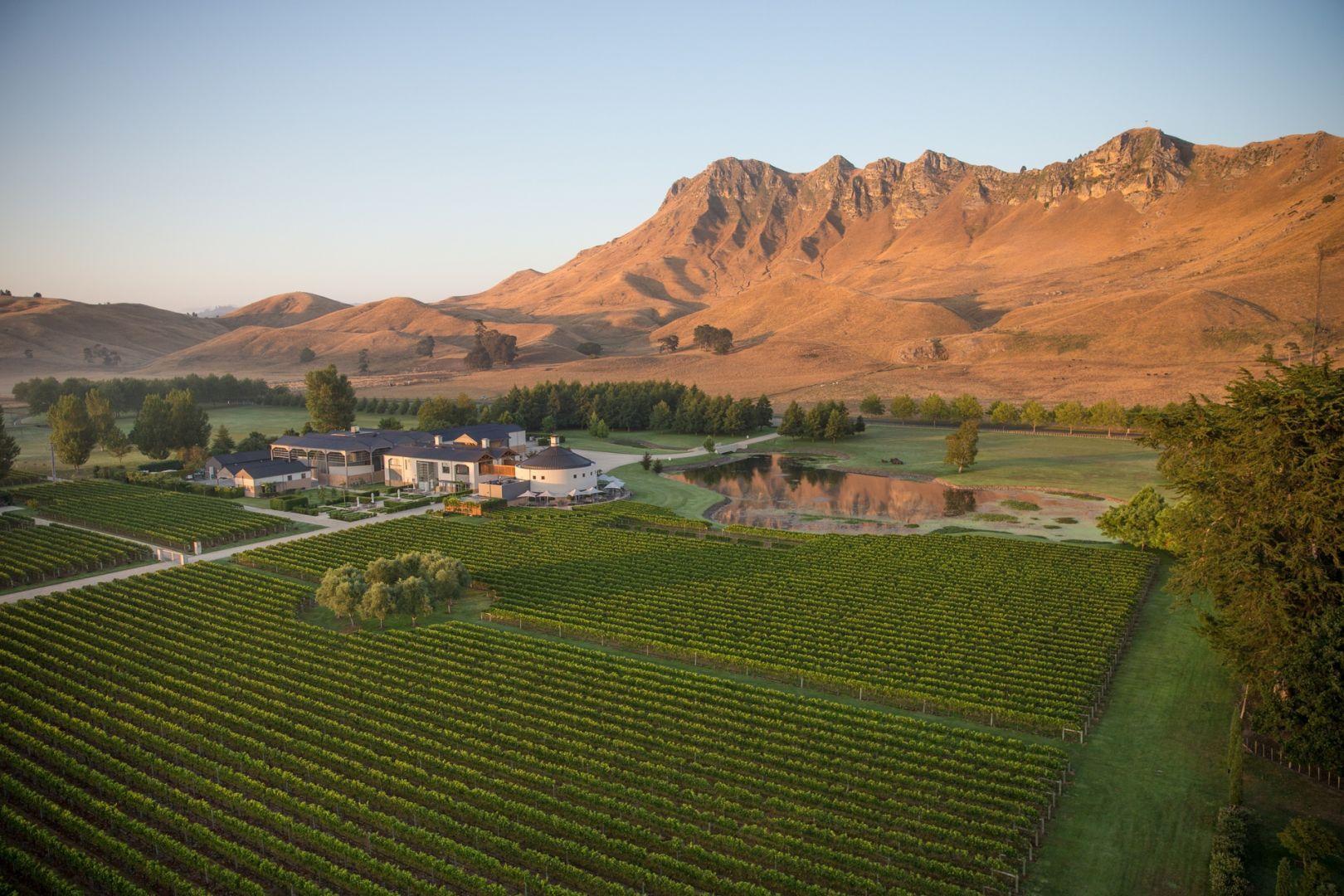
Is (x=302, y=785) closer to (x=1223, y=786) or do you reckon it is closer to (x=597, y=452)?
(x=1223, y=786)

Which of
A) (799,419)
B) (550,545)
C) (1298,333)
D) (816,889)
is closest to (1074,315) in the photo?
(1298,333)

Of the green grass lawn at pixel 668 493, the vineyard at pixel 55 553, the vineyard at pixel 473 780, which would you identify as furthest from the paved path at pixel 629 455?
the vineyard at pixel 473 780

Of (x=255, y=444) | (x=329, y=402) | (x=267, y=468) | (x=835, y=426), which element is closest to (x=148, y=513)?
(x=267, y=468)

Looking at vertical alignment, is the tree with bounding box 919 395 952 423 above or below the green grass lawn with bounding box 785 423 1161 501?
above

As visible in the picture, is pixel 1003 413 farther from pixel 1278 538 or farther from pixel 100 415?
pixel 100 415

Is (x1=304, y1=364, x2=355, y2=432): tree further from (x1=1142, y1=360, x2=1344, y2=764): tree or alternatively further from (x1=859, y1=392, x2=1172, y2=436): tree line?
(x1=1142, y1=360, x2=1344, y2=764): tree

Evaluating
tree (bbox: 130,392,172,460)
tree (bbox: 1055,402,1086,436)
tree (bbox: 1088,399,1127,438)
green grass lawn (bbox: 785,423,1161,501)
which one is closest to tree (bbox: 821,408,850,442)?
green grass lawn (bbox: 785,423,1161,501)
